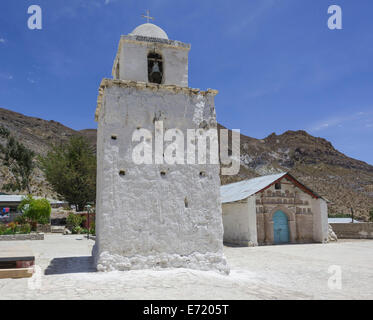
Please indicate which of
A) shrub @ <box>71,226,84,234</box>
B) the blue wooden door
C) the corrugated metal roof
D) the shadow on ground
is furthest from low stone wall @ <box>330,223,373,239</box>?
the shadow on ground

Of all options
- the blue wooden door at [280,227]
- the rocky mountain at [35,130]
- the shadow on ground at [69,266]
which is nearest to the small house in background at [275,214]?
the blue wooden door at [280,227]

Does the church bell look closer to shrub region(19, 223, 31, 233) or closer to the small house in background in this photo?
the small house in background

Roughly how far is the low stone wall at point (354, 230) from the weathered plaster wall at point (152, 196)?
19348 mm

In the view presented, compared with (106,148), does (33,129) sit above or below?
above

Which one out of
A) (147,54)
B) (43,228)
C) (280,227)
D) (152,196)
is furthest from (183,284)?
(43,228)

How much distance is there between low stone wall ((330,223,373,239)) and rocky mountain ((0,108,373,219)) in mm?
32842

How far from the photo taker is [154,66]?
9.89 m

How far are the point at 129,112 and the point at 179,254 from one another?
4191mm

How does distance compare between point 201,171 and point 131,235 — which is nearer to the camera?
point 131,235

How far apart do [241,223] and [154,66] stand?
515 inches

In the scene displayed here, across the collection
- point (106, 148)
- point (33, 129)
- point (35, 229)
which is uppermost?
point (33, 129)
